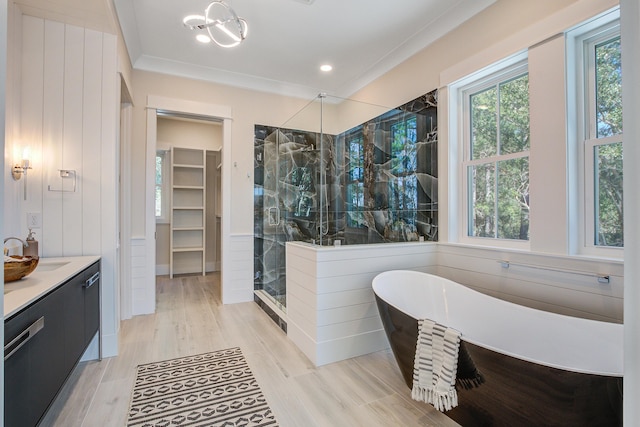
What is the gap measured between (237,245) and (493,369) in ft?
10.5

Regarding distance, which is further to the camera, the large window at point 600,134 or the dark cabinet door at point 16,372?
the large window at point 600,134

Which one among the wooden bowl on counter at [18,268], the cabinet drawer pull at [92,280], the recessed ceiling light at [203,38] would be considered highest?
the recessed ceiling light at [203,38]

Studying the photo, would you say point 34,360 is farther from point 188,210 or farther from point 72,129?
point 188,210

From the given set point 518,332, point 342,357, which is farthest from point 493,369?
point 342,357

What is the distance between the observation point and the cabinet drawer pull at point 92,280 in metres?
2.10

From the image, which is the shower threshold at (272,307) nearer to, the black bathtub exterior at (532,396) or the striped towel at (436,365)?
the striped towel at (436,365)

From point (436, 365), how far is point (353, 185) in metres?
2.34

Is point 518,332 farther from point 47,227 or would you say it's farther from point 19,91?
point 19,91

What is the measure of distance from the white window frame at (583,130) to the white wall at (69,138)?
3350 mm

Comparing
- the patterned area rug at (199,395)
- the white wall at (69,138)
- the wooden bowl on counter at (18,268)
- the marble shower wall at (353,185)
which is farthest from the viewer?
the marble shower wall at (353,185)

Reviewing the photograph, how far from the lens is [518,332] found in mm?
1973

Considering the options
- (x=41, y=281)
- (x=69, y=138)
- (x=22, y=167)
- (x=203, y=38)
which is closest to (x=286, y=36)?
(x=203, y=38)

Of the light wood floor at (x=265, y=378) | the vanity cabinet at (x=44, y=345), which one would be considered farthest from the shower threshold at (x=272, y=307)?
the vanity cabinet at (x=44, y=345)

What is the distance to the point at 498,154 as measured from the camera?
2.55 meters
